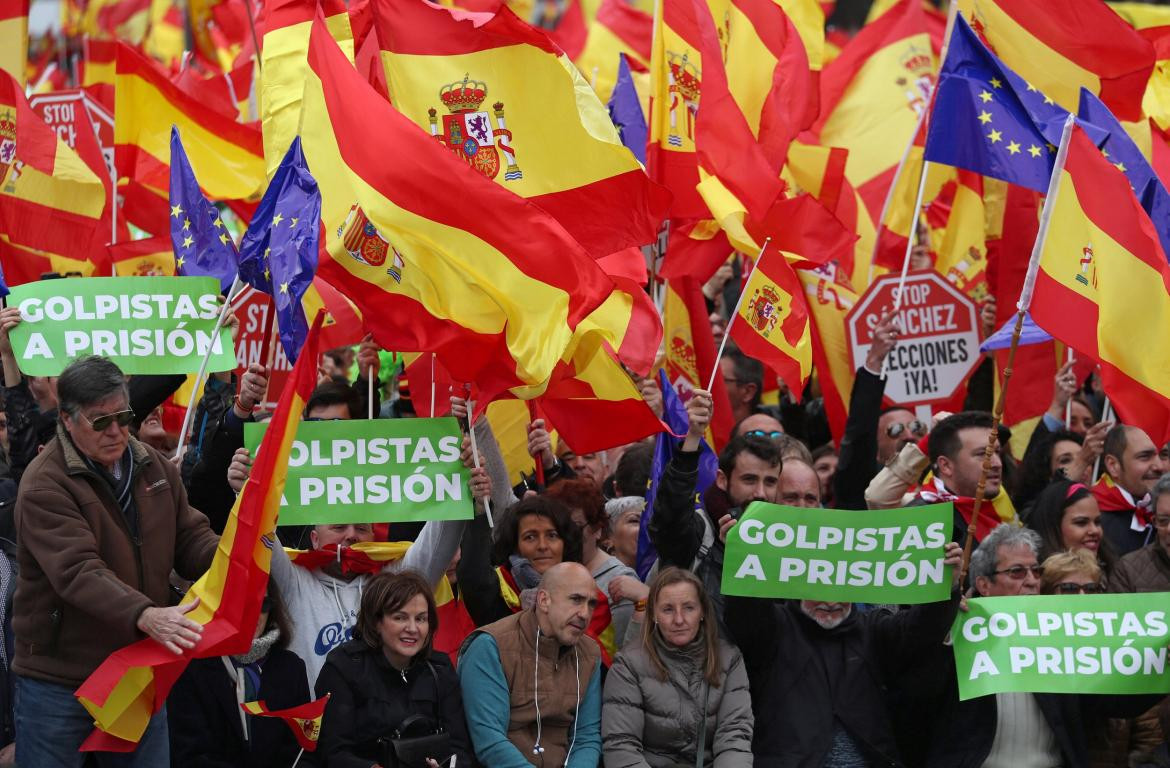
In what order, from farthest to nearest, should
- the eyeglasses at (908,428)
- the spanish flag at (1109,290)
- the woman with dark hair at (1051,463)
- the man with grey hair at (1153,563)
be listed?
the eyeglasses at (908,428) < the woman with dark hair at (1051,463) < the man with grey hair at (1153,563) < the spanish flag at (1109,290)

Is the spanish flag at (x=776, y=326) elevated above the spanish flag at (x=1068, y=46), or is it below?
below

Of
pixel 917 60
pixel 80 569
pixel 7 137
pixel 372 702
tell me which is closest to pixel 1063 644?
pixel 372 702

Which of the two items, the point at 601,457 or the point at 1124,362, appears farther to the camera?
the point at 601,457

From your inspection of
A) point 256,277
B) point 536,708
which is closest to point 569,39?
point 256,277

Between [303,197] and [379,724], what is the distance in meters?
2.09

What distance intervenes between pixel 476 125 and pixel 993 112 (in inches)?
99.4

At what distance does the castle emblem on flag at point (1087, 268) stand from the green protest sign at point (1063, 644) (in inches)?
49.1

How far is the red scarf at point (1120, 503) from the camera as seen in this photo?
8602 millimetres

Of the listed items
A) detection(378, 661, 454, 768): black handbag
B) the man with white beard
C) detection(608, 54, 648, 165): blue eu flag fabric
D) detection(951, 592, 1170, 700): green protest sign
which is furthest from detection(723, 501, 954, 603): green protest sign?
detection(608, 54, 648, 165): blue eu flag fabric

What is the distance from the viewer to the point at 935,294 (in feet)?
31.9

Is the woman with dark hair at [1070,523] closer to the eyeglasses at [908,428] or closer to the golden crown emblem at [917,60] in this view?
the eyeglasses at [908,428]

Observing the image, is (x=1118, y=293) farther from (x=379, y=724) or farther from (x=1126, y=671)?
(x=379, y=724)

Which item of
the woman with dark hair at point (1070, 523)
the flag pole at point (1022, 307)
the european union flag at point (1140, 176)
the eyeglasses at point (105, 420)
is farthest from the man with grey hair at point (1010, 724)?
the eyeglasses at point (105, 420)

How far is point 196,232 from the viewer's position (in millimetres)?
8477
